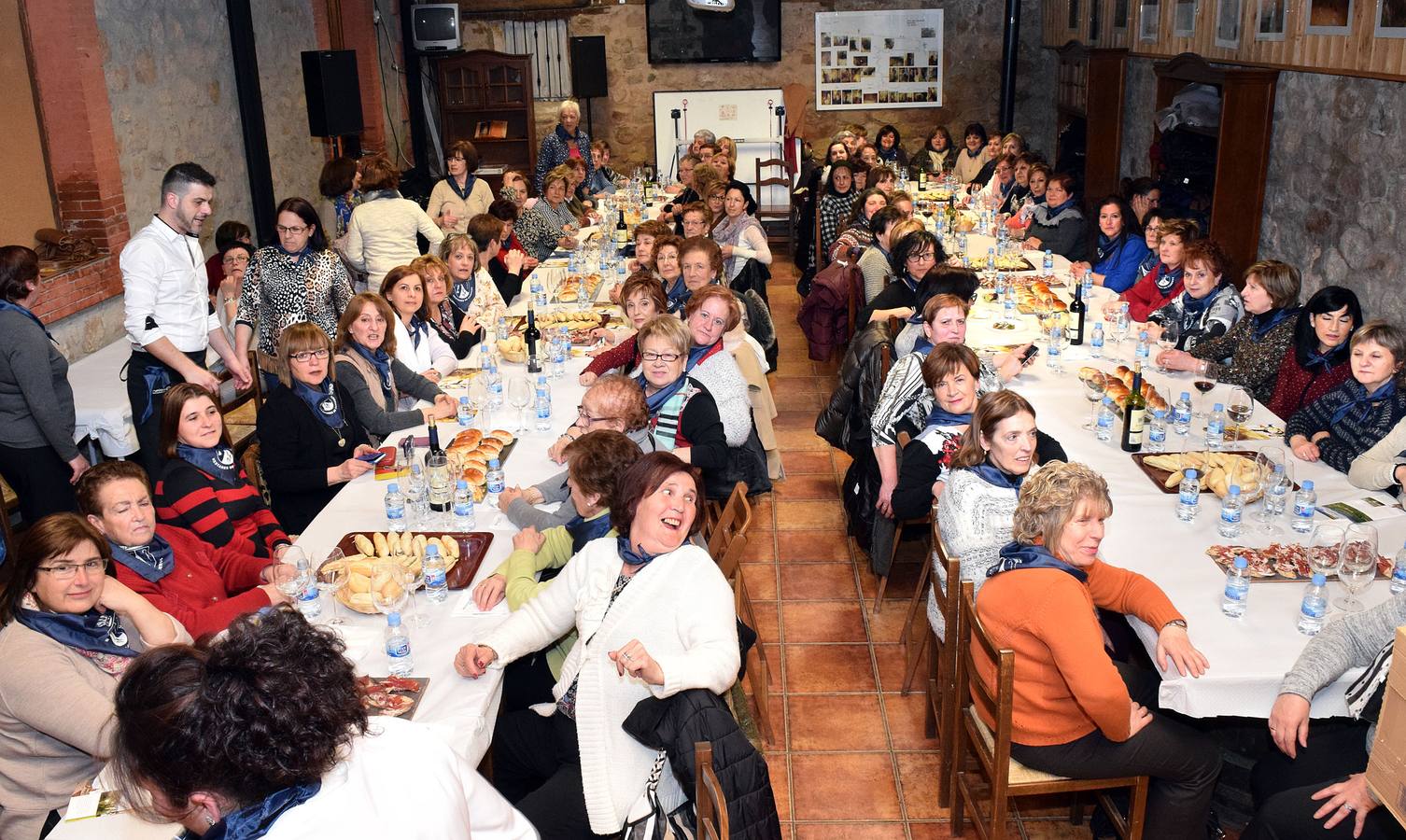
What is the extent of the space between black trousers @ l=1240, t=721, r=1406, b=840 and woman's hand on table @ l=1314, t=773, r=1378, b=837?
3cm

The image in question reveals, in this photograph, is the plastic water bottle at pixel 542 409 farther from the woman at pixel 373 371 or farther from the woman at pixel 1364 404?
the woman at pixel 1364 404

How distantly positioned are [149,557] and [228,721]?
1738 millimetres

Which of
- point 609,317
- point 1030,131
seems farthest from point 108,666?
point 1030,131

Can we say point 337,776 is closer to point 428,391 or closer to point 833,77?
point 428,391

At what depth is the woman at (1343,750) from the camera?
278 centimetres

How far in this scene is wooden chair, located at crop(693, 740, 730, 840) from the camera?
216cm

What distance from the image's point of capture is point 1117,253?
7.53 meters

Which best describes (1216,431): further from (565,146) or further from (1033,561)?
(565,146)

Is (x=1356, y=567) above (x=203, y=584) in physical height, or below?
above

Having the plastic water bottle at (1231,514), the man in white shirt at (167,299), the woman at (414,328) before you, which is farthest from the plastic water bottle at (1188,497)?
the man in white shirt at (167,299)

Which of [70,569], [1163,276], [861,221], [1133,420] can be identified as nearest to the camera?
[70,569]

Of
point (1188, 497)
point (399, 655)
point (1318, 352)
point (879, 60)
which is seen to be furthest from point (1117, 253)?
point (879, 60)

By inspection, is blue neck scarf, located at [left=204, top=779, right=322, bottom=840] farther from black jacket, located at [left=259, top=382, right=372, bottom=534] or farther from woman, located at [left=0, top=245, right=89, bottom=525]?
woman, located at [left=0, top=245, right=89, bottom=525]

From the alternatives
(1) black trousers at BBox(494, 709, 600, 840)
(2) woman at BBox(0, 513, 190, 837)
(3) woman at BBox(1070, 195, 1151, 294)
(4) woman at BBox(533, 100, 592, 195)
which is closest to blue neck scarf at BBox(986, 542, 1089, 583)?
(1) black trousers at BBox(494, 709, 600, 840)
